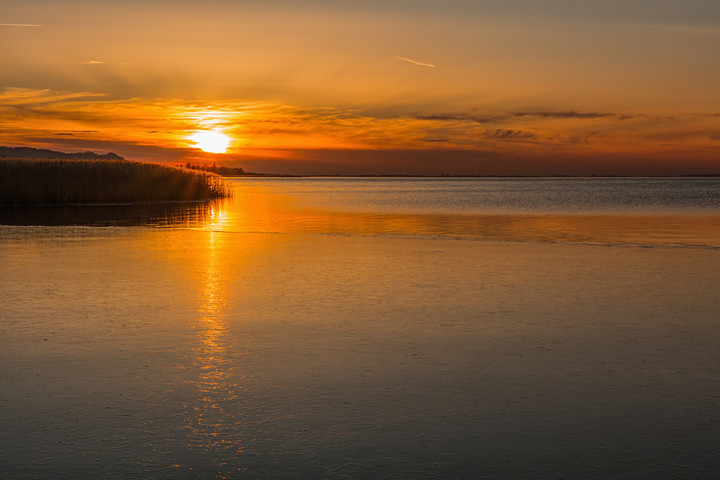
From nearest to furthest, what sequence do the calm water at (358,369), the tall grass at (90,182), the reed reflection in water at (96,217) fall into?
the calm water at (358,369) < the reed reflection in water at (96,217) < the tall grass at (90,182)

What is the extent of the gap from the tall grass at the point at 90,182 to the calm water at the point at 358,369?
2768cm

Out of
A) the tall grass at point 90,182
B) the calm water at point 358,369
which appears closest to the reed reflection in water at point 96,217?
the tall grass at point 90,182


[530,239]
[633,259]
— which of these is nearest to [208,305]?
[633,259]

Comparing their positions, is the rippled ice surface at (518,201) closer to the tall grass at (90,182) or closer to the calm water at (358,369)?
the tall grass at (90,182)

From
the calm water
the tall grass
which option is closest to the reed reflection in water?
the tall grass

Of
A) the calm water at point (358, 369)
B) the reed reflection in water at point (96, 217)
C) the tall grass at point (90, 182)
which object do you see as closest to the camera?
the calm water at point (358, 369)

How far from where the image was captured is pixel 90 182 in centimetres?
4403

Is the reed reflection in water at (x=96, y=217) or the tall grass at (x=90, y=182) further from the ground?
the tall grass at (x=90, y=182)

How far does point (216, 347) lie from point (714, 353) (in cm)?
542

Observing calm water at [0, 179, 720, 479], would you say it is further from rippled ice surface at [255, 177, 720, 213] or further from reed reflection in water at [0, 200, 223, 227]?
rippled ice surface at [255, 177, 720, 213]

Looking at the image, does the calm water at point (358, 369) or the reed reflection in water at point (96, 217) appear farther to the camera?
the reed reflection in water at point (96, 217)

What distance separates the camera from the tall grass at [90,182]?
4150 centimetres

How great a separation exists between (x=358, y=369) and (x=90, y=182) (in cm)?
4034

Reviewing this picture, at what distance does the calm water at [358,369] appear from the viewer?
5.08m
